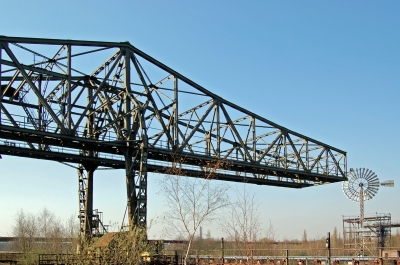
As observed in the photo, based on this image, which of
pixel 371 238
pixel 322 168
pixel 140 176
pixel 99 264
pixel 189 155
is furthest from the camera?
pixel 371 238

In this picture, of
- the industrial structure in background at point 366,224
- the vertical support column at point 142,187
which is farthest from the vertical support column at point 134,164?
the industrial structure in background at point 366,224

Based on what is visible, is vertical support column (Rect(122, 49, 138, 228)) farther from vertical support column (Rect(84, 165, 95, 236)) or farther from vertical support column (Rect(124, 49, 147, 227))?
vertical support column (Rect(84, 165, 95, 236))

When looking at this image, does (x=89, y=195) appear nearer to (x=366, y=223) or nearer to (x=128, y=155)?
(x=128, y=155)

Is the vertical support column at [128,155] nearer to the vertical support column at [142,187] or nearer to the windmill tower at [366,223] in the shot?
the vertical support column at [142,187]

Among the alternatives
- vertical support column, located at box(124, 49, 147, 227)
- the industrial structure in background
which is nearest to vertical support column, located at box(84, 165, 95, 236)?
vertical support column, located at box(124, 49, 147, 227)

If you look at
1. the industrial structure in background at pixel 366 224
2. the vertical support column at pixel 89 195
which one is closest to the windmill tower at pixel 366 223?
the industrial structure in background at pixel 366 224

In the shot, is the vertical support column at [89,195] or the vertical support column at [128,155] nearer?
the vertical support column at [128,155]

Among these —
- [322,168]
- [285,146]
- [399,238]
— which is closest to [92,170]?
[285,146]

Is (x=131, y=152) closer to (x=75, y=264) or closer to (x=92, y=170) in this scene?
(x=92, y=170)

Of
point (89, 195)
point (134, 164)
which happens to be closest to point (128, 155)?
point (134, 164)

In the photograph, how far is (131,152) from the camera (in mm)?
36688

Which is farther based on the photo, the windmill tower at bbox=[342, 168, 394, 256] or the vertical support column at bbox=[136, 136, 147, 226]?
the windmill tower at bbox=[342, 168, 394, 256]

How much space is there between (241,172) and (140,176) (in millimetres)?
15766

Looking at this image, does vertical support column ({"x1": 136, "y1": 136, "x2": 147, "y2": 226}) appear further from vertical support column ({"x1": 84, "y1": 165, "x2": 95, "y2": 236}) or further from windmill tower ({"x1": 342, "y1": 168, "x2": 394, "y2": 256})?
windmill tower ({"x1": 342, "y1": 168, "x2": 394, "y2": 256})
